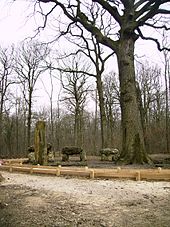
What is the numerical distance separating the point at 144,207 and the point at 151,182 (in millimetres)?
2637

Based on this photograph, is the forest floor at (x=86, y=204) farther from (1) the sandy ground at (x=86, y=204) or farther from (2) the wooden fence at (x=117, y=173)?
(2) the wooden fence at (x=117, y=173)

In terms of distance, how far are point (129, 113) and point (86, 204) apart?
7.79 meters

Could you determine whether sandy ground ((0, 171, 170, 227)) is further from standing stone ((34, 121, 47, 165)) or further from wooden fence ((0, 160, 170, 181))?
standing stone ((34, 121, 47, 165))

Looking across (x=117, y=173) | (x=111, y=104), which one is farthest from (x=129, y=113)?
(x=111, y=104)

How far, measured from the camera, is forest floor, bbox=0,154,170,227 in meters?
5.29

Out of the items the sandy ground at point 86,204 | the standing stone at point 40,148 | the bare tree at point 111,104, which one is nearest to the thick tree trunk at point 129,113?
the standing stone at point 40,148

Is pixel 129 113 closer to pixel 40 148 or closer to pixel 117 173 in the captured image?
pixel 40 148

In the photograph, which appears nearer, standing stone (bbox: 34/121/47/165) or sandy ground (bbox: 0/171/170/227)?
sandy ground (bbox: 0/171/170/227)

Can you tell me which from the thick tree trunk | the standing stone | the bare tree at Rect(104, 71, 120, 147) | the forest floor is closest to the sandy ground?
the forest floor

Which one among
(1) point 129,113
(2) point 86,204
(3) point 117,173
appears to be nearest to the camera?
(2) point 86,204

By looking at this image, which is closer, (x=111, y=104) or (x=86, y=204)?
(x=86, y=204)

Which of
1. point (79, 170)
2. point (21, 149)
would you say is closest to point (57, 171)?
point (79, 170)

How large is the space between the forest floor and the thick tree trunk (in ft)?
14.6

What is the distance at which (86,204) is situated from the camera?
6145 millimetres
